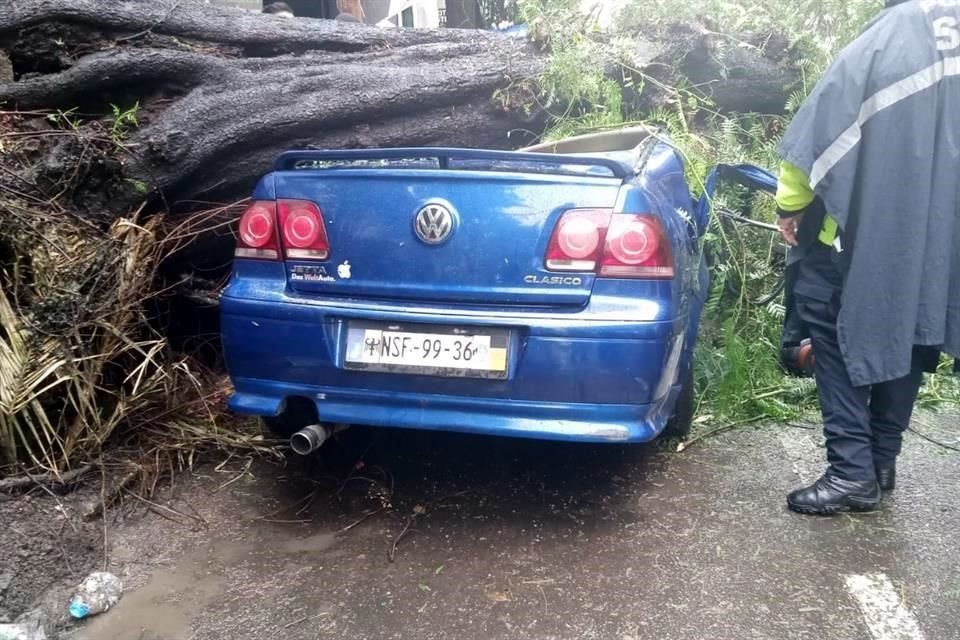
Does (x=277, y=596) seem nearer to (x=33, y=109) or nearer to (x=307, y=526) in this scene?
(x=307, y=526)

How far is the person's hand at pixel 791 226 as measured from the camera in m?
3.08

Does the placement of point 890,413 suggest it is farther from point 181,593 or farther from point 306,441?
point 181,593

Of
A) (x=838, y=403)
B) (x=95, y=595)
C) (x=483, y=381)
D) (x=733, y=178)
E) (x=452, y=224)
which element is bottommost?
(x=95, y=595)

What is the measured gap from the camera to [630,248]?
8.97ft

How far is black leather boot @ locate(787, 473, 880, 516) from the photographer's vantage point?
3.13 m

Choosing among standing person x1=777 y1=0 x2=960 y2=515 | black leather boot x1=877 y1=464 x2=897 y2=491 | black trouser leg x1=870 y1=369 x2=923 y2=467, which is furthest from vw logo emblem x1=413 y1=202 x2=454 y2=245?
black leather boot x1=877 y1=464 x2=897 y2=491

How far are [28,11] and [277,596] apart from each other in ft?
10.5

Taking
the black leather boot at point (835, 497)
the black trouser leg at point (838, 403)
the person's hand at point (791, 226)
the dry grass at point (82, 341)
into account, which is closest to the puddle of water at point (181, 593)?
the dry grass at point (82, 341)

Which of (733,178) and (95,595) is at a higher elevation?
(733,178)

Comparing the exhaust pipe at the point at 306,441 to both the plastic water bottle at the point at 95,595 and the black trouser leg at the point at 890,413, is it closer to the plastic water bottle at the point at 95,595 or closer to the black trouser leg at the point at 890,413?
the plastic water bottle at the point at 95,595

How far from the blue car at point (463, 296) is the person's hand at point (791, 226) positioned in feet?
1.44

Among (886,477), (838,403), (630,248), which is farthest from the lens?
(886,477)

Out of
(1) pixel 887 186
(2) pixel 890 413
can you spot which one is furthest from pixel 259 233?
(2) pixel 890 413

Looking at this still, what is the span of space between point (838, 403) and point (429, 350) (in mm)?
1495
